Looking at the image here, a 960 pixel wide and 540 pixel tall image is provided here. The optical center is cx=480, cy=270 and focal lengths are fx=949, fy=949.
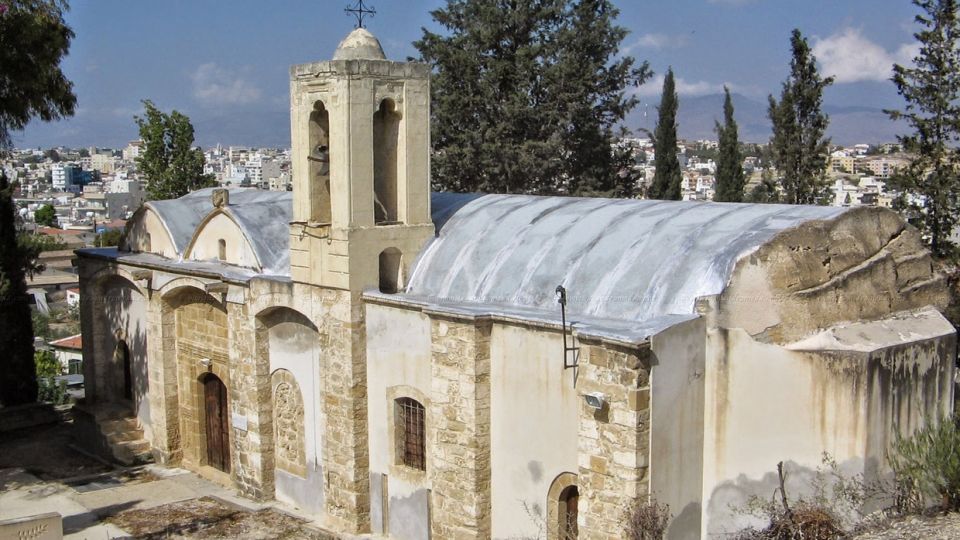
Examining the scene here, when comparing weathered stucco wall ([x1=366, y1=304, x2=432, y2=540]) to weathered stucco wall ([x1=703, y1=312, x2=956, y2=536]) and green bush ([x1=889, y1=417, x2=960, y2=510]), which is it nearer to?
weathered stucco wall ([x1=703, y1=312, x2=956, y2=536])

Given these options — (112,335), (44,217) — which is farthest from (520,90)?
(44,217)

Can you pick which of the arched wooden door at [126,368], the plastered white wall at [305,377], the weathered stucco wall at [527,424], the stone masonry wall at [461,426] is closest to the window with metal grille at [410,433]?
the stone masonry wall at [461,426]

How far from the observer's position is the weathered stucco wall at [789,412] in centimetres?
981

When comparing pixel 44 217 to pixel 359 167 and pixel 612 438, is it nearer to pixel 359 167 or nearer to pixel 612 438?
pixel 359 167

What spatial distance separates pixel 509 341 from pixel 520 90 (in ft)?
60.7

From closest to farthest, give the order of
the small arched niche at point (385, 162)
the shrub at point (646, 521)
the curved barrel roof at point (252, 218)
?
1. the shrub at point (646, 521)
2. the small arched niche at point (385, 162)
3. the curved barrel roof at point (252, 218)

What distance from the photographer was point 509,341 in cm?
1123

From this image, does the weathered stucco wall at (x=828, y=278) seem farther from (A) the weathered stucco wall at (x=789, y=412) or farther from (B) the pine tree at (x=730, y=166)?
(B) the pine tree at (x=730, y=166)

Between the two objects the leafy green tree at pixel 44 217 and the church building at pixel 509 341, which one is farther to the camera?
the leafy green tree at pixel 44 217

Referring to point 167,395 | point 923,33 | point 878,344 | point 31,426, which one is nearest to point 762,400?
point 878,344

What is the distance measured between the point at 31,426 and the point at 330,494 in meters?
10.5

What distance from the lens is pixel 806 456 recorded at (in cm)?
999

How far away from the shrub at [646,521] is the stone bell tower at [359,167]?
17.1 feet

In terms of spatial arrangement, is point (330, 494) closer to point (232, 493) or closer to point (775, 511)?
point (232, 493)
